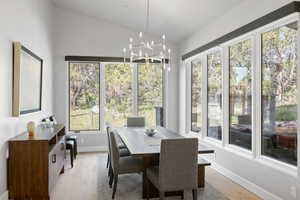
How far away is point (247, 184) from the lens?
11.7ft

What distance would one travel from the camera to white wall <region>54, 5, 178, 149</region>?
589 cm

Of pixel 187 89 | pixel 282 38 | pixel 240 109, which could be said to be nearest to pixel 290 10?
pixel 282 38

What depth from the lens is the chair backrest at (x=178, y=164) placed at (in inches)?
106

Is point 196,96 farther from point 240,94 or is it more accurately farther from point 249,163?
point 249,163

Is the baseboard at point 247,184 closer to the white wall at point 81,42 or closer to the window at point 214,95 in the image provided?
the window at point 214,95

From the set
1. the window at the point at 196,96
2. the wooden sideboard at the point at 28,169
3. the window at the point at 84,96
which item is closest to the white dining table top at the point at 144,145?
the wooden sideboard at the point at 28,169

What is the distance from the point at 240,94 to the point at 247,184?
1.41 metres

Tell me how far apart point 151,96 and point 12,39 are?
12.7ft

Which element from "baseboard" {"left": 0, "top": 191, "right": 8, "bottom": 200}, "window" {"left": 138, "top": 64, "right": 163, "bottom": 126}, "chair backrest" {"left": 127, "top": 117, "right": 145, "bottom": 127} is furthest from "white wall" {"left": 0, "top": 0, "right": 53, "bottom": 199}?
"window" {"left": 138, "top": 64, "right": 163, "bottom": 126}

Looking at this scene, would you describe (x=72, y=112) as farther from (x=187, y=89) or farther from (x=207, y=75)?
(x=207, y=75)

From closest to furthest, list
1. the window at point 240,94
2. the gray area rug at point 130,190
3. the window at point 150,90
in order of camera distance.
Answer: the gray area rug at point 130,190 → the window at point 240,94 → the window at point 150,90

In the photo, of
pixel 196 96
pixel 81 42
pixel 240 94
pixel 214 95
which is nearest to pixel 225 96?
pixel 240 94

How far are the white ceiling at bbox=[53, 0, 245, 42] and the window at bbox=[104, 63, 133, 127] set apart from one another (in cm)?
116

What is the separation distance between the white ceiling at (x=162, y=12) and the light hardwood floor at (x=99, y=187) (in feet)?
9.34
